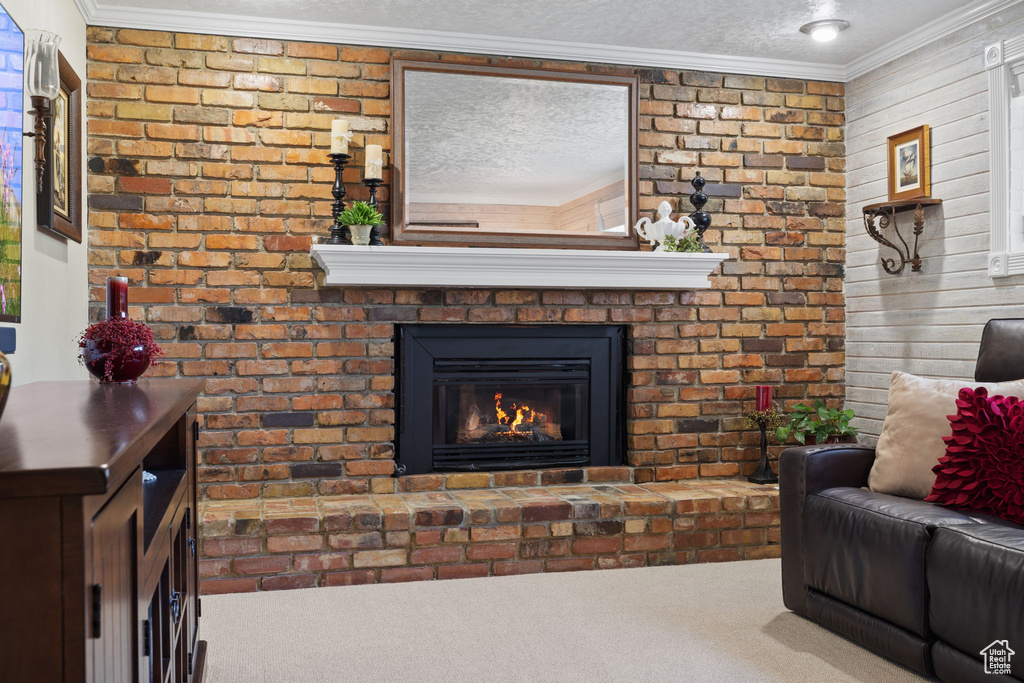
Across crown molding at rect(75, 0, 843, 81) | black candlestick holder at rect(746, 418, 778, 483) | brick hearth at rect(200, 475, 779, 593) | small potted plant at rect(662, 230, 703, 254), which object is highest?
crown molding at rect(75, 0, 843, 81)

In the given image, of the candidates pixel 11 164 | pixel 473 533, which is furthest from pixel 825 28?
pixel 11 164

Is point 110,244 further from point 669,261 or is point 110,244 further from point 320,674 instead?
point 669,261

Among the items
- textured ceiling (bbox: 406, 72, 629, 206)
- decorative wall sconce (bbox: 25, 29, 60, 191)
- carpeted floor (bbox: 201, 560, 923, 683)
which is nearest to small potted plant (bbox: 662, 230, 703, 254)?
textured ceiling (bbox: 406, 72, 629, 206)

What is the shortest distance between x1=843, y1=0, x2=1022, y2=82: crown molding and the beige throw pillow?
1.73 meters

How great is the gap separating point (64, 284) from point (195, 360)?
0.72 meters

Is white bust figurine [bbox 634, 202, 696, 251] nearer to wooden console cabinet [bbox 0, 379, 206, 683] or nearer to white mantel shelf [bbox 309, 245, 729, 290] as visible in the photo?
white mantel shelf [bbox 309, 245, 729, 290]

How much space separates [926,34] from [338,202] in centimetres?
277

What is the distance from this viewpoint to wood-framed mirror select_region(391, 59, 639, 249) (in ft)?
12.0

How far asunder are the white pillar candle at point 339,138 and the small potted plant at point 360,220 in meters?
0.24

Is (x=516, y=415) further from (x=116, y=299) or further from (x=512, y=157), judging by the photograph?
(x=116, y=299)

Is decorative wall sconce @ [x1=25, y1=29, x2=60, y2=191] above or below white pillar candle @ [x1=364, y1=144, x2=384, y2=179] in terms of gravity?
below

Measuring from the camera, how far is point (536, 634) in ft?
8.68

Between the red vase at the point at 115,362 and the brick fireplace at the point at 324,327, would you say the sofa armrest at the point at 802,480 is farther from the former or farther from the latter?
the red vase at the point at 115,362

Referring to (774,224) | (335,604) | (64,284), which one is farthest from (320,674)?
(774,224)
